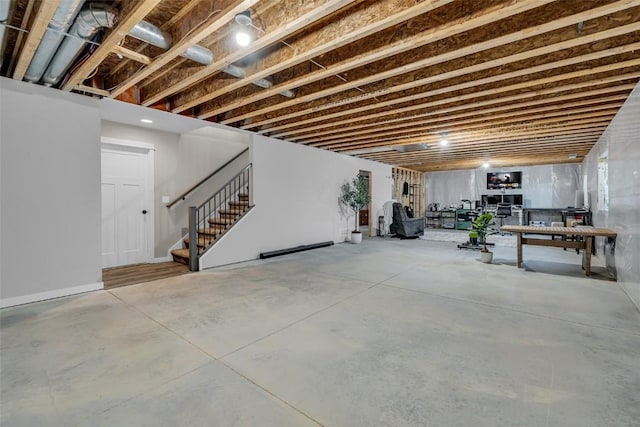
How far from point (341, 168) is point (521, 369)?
6679 millimetres

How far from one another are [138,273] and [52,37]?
3.33 meters

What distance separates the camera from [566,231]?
4.50m

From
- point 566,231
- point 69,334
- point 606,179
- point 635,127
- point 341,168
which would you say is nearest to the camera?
point 69,334

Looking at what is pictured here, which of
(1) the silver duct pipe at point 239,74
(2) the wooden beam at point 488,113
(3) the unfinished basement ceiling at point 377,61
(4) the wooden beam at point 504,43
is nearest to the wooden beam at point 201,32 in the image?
(3) the unfinished basement ceiling at point 377,61

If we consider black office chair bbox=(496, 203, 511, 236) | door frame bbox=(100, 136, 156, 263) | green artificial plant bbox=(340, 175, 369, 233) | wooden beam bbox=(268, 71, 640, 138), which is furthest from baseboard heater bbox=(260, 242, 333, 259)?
black office chair bbox=(496, 203, 511, 236)

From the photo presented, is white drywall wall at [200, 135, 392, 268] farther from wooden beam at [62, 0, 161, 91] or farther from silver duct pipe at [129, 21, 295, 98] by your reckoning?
wooden beam at [62, 0, 161, 91]

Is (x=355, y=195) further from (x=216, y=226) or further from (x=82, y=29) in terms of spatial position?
(x=82, y=29)

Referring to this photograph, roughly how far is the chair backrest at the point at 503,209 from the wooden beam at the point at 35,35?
41.5 ft

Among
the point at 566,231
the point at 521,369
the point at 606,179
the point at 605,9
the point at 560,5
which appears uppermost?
the point at 560,5

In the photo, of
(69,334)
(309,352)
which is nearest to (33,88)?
(69,334)

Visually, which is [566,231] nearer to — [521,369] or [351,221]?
[521,369]

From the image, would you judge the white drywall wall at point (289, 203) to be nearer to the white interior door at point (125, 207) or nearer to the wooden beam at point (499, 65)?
the white interior door at point (125, 207)

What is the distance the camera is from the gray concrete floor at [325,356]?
1.56 metres

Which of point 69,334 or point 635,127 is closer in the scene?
point 69,334
